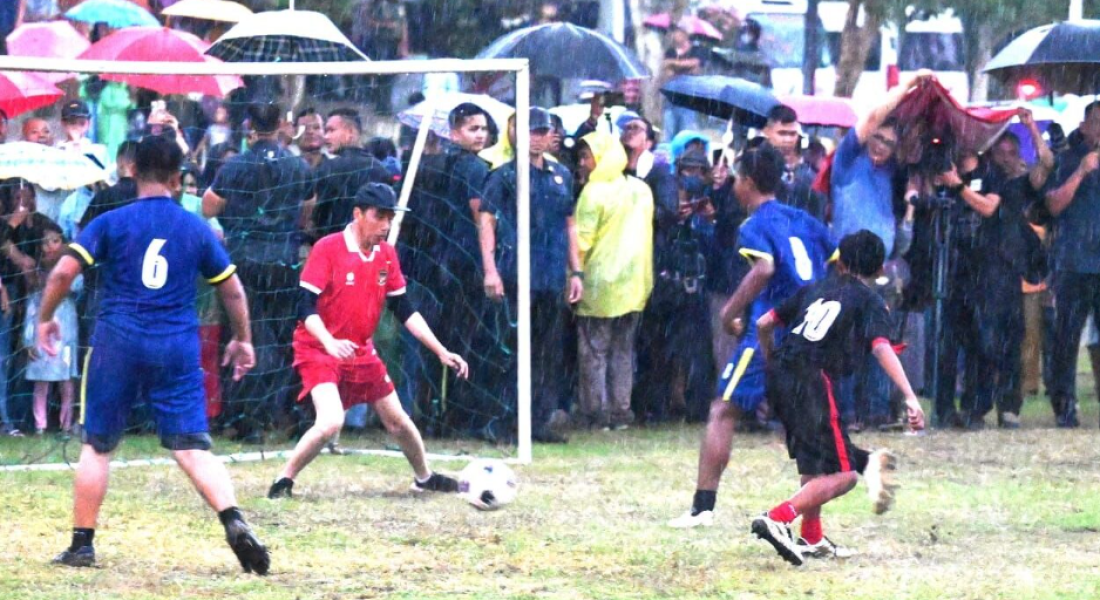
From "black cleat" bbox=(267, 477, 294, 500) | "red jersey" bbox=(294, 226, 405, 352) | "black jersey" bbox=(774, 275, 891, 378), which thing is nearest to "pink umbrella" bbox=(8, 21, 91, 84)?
"red jersey" bbox=(294, 226, 405, 352)

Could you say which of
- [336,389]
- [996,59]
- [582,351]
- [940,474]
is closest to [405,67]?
[336,389]

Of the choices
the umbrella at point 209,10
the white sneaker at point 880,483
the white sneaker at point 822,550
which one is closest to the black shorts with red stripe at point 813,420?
Answer: the white sneaker at point 880,483

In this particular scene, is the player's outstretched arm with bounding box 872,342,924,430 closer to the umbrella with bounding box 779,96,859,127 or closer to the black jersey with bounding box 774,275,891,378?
the black jersey with bounding box 774,275,891,378

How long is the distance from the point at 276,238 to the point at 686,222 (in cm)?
315

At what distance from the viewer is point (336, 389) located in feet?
33.9

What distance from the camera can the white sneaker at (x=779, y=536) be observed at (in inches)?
323

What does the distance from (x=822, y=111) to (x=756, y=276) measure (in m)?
9.66

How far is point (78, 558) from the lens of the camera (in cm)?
817

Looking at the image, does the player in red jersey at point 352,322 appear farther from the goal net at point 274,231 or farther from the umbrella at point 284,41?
the umbrella at point 284,41

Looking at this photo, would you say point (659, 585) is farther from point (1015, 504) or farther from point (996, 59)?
point (996, 59)

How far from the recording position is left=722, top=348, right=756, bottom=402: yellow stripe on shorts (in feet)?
29.9

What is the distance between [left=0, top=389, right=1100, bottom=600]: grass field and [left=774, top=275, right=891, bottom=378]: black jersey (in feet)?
2.89

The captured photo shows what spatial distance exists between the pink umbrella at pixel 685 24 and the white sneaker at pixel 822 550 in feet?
42.1

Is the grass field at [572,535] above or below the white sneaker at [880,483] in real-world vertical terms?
below
